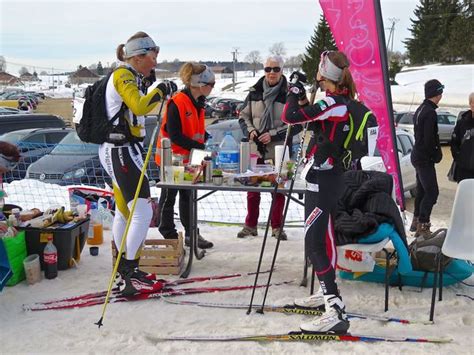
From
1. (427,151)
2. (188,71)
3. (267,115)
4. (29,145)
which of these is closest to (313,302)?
(267,115)

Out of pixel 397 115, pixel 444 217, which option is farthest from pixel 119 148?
pixel 397 115

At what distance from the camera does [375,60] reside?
5.16m

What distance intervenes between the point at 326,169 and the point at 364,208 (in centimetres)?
93

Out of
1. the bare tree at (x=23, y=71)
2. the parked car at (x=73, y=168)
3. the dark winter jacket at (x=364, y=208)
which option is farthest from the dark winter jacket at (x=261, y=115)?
the bare tree at (x=23, y=71)

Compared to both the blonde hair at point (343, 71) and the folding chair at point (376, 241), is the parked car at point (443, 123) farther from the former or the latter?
the blonde hair at point (343, 71)

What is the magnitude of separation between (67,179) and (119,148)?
16.0 feet

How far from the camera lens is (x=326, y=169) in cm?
333

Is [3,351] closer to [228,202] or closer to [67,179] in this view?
[228,202]

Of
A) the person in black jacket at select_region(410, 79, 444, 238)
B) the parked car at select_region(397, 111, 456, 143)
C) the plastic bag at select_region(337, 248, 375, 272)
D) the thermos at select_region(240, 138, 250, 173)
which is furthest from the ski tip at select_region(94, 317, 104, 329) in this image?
the parked car at select_region(397, 111, 456, 143)

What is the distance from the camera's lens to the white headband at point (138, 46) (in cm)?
382

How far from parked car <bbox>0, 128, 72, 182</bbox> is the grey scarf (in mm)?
5287

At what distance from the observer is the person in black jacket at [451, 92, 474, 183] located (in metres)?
5.84

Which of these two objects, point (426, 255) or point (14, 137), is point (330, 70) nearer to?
point (426, 255)

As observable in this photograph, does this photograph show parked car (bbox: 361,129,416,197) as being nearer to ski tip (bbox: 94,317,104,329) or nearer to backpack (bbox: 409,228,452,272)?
backpack (bbox: 409,228,452,272)
